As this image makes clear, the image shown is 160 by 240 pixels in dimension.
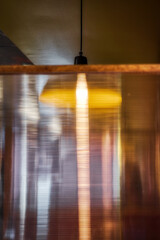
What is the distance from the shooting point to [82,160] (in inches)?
38.2

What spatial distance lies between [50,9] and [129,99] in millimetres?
1604

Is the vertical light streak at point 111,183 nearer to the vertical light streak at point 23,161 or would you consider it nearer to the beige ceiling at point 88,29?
the vertical light streak at point 23,161

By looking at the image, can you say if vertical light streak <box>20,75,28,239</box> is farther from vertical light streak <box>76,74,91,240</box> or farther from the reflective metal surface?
vertical light streak <box>76,74,91,240</box>

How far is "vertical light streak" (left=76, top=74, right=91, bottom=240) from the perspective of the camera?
0.96 meters

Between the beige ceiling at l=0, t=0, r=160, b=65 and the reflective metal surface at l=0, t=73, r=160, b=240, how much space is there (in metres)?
1.24

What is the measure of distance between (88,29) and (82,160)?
5.14 ft

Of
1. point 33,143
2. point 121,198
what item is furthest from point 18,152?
point 121,198

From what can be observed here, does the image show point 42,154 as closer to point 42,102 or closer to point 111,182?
point 42,102

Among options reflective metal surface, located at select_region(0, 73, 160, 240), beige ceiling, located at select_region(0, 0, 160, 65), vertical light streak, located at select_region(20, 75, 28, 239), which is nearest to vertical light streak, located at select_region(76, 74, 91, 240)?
reflective metal surface, located at select_region(0, 73, 160, 240)

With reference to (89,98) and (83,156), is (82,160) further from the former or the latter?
Result: (89,98)

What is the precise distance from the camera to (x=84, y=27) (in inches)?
82.7

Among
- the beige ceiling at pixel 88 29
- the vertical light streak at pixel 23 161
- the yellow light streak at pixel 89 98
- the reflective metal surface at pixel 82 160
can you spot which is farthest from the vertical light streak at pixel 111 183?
the beige ceiling at pixel 88 29

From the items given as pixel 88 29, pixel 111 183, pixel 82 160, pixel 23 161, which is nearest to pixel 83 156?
pixel 82 160

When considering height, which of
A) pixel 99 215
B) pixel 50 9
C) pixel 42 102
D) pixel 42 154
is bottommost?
pixel 99 215
